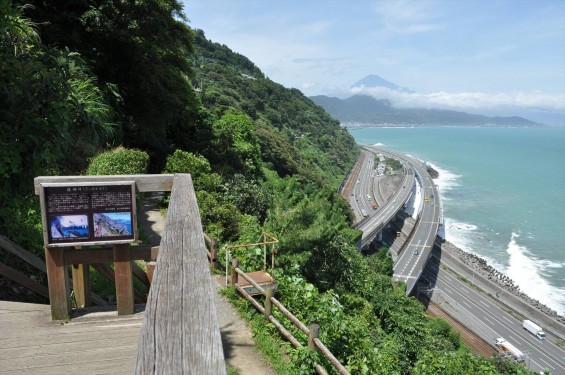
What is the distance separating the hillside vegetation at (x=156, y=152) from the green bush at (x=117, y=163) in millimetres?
41

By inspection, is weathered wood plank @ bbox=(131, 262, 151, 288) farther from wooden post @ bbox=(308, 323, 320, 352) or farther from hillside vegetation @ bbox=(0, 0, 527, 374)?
wooden post @ bbox=(308, 323, 320, 352)

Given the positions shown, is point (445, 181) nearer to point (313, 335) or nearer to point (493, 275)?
point (493, 275)

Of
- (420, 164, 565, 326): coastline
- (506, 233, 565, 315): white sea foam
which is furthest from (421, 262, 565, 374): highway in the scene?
(506, 233, 565, 315): white sea foam

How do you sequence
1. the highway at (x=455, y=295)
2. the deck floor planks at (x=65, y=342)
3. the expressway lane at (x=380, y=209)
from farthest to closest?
the expressway lane at (x=380, y=209), the highway at (x=455, y=295), the deck floor planks at (x=65, y=342)

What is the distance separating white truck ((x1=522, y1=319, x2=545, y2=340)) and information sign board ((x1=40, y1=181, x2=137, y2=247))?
44.0 m

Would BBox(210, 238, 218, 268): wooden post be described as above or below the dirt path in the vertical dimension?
above

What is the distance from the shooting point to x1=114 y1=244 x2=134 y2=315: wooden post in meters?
3.45

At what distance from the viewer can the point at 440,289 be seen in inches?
1783

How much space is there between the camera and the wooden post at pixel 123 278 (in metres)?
3.45

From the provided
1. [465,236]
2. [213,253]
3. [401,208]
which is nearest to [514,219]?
[465,236]

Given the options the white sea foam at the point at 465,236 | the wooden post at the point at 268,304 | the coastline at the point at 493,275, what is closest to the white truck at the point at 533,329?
the coastline at the point at 493,275

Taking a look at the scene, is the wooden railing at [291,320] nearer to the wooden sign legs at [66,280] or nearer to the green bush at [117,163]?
the wooden sign legs at [66,280]

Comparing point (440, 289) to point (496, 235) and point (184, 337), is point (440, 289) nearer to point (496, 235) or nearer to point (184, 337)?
point (496, 235)

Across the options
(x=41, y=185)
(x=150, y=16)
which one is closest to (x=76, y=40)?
(x=150, y=16)
